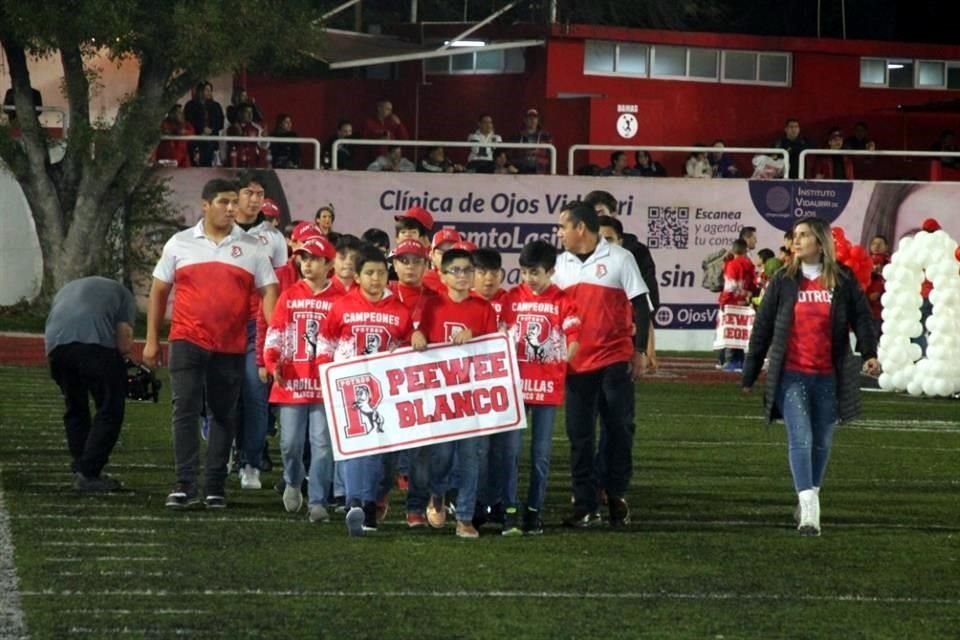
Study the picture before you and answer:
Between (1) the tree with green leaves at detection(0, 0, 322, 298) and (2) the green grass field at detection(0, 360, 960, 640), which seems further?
(1) the tree with green leaves at detection(0, 0, 322, 298)

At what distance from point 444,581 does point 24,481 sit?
4.79 meters

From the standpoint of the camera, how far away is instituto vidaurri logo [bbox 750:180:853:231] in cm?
2973

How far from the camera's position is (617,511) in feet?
41.9

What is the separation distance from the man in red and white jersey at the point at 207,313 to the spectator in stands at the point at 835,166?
1965 centimetres

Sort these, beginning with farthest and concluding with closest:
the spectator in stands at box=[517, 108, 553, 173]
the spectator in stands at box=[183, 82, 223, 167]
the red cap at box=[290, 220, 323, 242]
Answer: the spectator in stands at box=[517, 108, 553, 173] → the spectator in stands at box=[183, 82, 223, 167] → the red cap at box=[290, 220, 323, 242]

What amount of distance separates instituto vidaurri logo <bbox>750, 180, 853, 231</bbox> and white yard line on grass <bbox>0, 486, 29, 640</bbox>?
19.2 m

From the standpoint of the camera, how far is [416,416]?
40.1ft

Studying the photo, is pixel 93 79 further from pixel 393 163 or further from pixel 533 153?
pixel 533 153

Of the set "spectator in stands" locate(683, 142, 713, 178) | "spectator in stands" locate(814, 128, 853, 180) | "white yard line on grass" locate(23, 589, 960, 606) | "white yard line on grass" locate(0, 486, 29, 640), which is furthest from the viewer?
"spectator in stands" locate(814, 128, 853, 180)

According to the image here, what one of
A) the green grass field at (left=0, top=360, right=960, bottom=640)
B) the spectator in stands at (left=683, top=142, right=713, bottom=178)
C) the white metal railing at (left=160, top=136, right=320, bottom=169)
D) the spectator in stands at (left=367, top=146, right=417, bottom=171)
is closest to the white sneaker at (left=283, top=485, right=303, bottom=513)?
the green grass field at (left=0, top=360, right=960, bottom=640)

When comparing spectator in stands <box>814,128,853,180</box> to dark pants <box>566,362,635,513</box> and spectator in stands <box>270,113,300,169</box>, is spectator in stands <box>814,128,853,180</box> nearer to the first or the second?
spectator in stands <box>270,113,300,169</box>

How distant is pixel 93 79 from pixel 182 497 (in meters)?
17.7

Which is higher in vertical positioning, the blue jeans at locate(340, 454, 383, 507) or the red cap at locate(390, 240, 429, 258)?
the red cap at locate(390, 240, 429, 258)

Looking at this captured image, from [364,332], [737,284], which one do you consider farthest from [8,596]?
[737,284]
